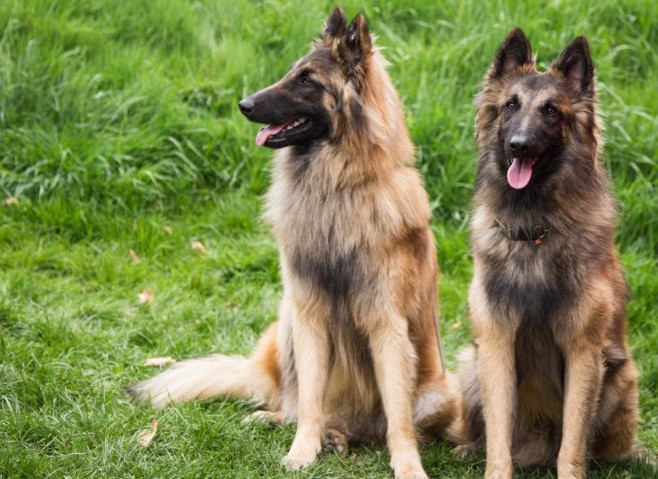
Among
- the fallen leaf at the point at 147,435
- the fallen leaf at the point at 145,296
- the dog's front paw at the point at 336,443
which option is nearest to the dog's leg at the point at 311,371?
the dog's front paw at the point at 336,443

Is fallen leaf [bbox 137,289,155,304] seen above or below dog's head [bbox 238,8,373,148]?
below

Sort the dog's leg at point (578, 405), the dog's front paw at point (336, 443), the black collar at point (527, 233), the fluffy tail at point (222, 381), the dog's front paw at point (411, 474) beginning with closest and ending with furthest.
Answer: the dog's leg at point (578, 405)
the black collar at point (527, 233)
the dog's front paw at point (411, 474)
the dog's front paw at point (336, 443)
the fluffy tail at point (222, 381)

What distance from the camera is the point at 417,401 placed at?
15.1 ft

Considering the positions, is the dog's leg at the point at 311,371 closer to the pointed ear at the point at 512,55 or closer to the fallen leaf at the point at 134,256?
the pointed ear at the point at 512,55

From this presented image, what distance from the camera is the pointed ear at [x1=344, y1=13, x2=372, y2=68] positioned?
4.37 meters

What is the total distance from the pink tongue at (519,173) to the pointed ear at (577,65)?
0.43m

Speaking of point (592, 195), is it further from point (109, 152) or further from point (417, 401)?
point (109, 152)

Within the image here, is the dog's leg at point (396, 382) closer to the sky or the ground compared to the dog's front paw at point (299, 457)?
closer to the sky

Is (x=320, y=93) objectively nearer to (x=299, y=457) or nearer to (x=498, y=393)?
(x=498, y=393)

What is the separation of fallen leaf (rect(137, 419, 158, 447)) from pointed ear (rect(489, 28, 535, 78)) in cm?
239

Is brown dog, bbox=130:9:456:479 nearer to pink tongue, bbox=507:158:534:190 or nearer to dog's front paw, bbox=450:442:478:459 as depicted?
dog's front paw, bbox=450:442:478:459

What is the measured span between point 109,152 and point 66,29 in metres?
1.65

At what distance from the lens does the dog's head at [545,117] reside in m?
3.87

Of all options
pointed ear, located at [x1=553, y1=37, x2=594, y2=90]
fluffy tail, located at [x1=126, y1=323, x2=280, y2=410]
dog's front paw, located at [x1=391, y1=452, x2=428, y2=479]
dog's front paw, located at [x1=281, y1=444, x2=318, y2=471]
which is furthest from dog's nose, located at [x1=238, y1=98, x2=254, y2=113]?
dog's front paw, located at [x1=391, y1=452, x2=428, y2=479]
